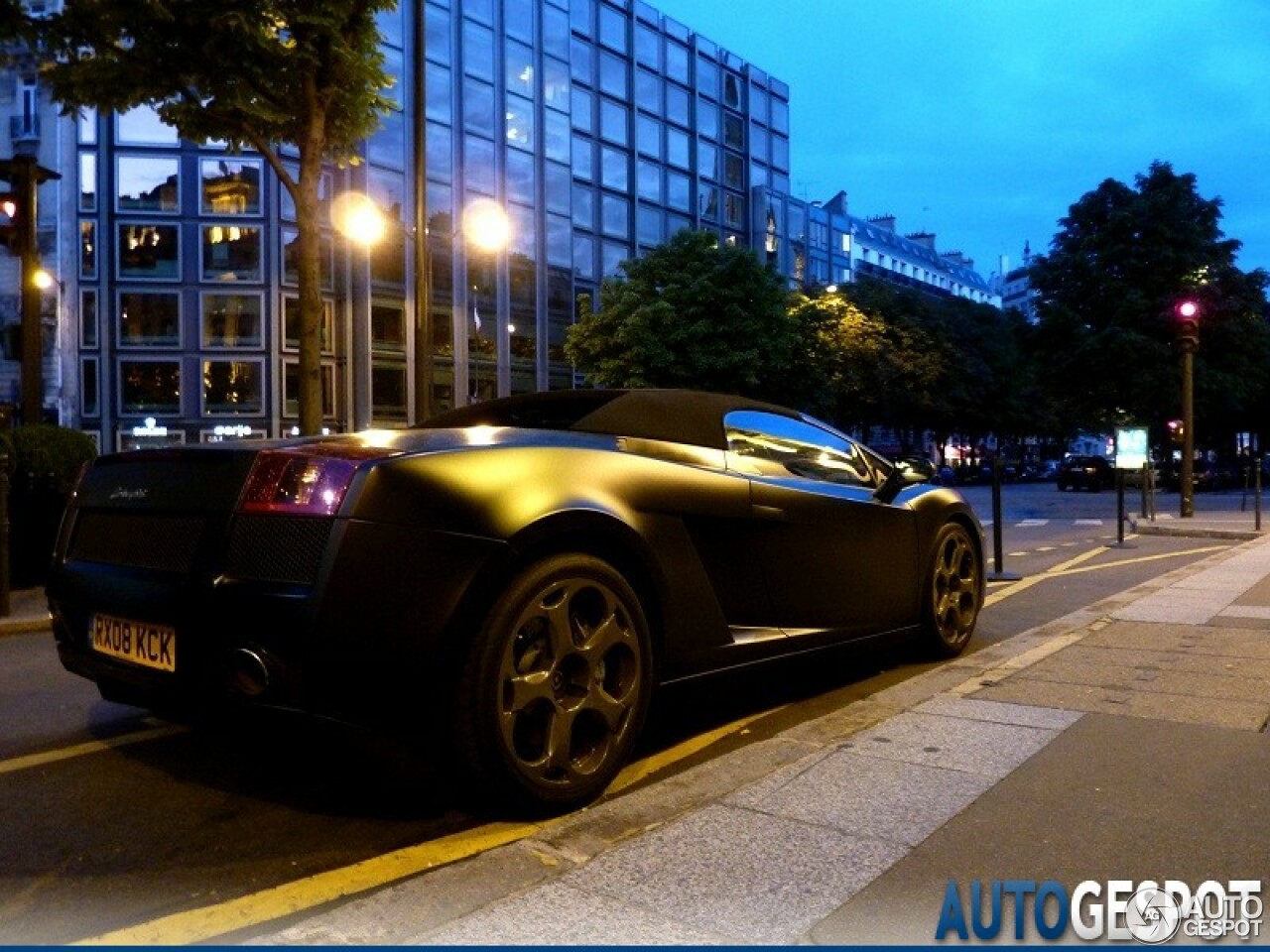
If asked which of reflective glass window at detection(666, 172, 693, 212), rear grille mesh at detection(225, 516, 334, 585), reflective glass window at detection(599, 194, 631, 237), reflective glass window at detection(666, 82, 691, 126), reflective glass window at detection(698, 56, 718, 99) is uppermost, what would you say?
reflective glass window at detection(698, 56, 718, 99)

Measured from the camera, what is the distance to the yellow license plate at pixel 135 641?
3.34 m

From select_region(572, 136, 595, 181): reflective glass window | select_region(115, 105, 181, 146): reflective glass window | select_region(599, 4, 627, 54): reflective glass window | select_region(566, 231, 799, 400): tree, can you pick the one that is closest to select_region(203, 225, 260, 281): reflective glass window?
select_region(115, 105, 181, 146): reflective glass window

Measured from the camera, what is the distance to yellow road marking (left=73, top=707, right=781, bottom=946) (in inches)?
103

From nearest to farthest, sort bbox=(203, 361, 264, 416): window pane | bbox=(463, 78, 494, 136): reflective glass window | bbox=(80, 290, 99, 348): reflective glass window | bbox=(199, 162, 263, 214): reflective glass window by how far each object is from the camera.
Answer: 1. bbox=(80, 290, 99, 348): reflective glass window
2. bbox=(199, 162, 263, 214): reflective glass window
3. bbox=(203, 361, 264, 416): window pane
4. bbox=(463, 78, 494, 136): reflective glass window

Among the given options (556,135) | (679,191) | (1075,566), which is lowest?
(1075,566)

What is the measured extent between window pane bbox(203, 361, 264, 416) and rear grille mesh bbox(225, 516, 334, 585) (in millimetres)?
35178

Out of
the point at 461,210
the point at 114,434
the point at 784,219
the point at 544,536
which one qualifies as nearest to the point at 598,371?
the point at 461,210

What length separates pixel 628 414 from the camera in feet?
14.2

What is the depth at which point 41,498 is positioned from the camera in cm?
959

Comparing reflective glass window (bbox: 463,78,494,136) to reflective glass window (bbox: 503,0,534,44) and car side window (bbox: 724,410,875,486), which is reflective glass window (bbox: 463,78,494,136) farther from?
car side window (bbox: 724,410,875,486)

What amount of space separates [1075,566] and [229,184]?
3219cm

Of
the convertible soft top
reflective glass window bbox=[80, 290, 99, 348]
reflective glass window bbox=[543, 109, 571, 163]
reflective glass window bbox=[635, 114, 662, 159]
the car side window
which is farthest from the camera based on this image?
reflective glass window bbox=[635, 114, 662, 159]

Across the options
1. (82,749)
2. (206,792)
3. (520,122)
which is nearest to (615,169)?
(520,122)

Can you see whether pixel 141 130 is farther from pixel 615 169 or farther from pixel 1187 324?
pixel 1187 324
